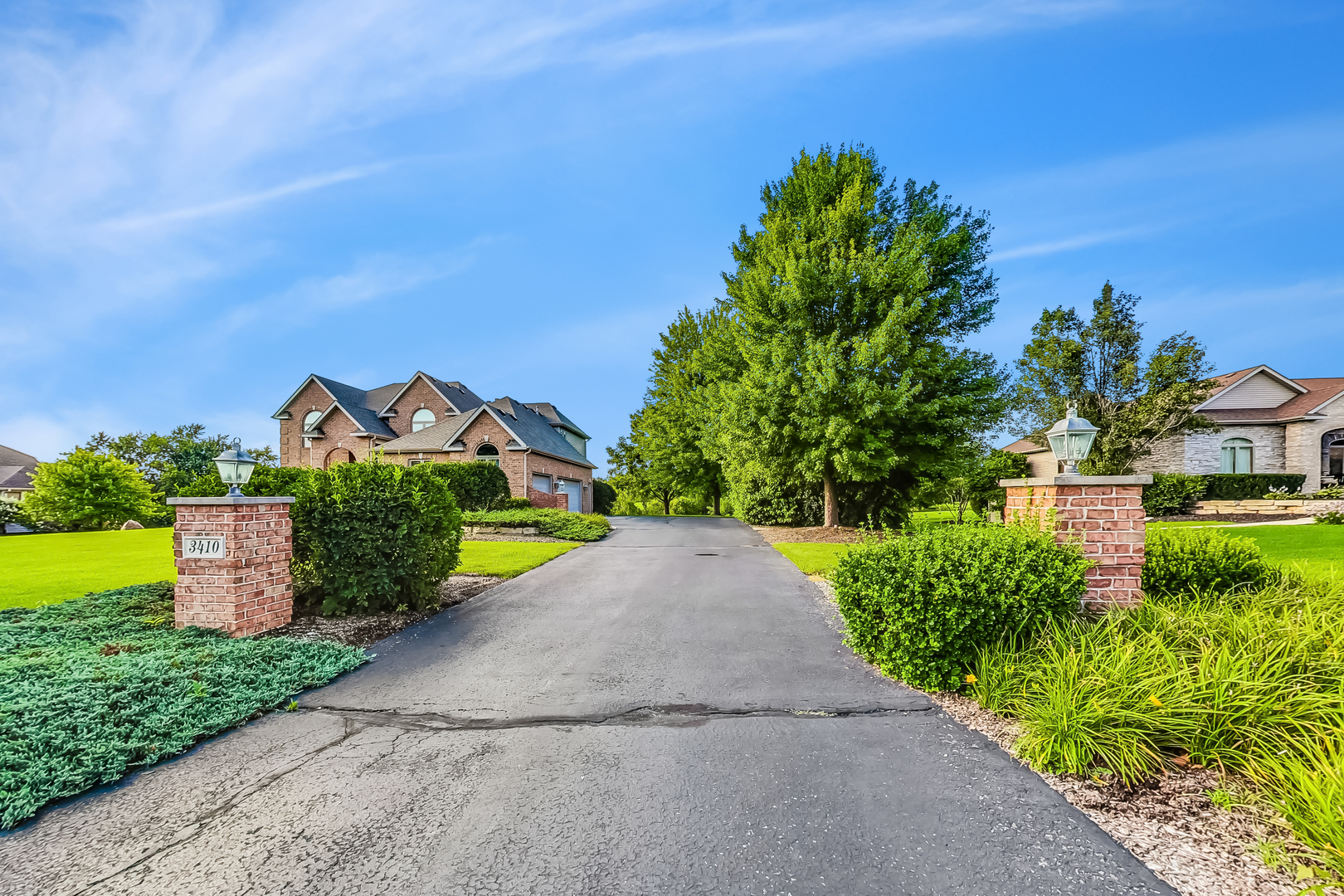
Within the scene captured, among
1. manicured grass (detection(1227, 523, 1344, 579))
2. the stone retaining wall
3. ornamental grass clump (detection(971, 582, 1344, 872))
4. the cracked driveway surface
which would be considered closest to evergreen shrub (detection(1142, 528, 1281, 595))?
ornamental grass clump (detection(971, 582, 1344, 872))

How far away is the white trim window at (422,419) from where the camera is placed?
30094 mm

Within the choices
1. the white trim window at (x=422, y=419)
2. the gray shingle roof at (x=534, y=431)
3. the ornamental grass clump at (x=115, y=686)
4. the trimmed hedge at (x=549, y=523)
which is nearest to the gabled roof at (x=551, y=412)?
the gray shingle roof at (x=534, y=431)

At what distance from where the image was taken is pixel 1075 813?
250 centimetres

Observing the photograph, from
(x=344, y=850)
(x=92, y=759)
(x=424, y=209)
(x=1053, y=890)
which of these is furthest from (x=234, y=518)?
(x=424, y=209)

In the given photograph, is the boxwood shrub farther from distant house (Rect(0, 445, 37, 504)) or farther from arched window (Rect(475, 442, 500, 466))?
distant house (Rect(0, 445, 37, 504))

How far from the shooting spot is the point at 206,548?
5.16 meters

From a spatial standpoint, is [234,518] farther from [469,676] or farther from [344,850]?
[344,850]

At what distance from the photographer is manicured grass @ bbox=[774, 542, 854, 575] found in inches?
385

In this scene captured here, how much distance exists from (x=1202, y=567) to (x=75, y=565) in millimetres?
17546

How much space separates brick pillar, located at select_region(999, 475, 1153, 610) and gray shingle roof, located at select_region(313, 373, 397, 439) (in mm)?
31276

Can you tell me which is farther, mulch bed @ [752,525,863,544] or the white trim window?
the white trim window

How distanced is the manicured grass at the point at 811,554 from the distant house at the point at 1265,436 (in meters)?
16.7

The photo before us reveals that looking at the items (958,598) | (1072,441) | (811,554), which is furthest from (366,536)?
(811,554)

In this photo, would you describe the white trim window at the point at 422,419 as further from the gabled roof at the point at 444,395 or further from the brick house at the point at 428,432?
the gabled roof at the point at 444,395
